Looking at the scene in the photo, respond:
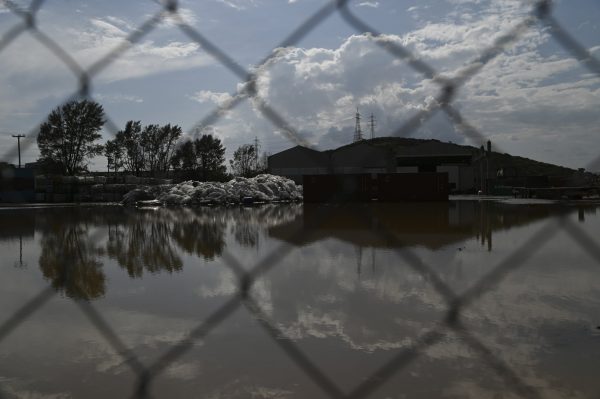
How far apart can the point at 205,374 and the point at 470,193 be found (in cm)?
3499

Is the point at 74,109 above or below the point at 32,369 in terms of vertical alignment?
above

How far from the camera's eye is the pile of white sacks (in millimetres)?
26812

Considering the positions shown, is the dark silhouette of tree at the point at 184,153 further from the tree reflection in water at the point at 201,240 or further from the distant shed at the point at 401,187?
the distant shed at the point at 401,187

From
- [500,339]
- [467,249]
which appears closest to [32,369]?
[500,339]

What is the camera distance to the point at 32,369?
2.53m

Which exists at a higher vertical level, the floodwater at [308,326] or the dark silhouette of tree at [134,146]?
the dark silhouette of tree at [134,146]

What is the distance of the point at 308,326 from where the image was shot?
3.32 metres

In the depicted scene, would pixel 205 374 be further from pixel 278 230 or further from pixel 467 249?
pixel 278 230

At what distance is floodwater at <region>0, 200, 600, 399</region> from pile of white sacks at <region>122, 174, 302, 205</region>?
2017 cm

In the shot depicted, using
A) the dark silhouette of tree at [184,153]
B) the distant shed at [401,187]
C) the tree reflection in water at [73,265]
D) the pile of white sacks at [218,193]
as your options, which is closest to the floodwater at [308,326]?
the tree reflection in water at [73,265]

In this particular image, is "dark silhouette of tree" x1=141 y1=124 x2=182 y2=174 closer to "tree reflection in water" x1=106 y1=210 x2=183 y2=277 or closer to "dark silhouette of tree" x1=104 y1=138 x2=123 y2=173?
"dark silhouette of tree" x1=104 y1=138 x2=123 y2=173

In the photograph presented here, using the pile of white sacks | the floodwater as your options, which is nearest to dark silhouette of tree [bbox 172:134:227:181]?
the floodwater

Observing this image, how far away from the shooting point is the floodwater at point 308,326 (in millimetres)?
2311

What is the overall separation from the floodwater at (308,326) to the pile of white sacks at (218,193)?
20.2 meters
